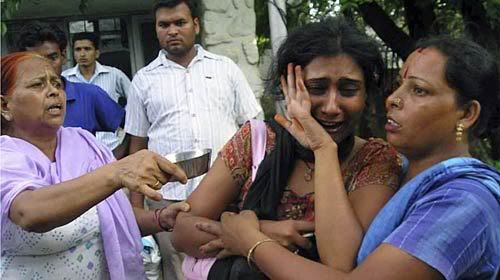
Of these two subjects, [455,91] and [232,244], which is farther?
[232,244]

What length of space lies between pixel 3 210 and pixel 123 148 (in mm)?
2241

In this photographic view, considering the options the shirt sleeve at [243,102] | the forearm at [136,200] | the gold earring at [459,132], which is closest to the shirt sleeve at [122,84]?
the shirt sleeve at [243,102]

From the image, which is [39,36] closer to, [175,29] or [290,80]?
[175,29]

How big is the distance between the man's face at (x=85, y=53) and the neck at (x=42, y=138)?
127 inches

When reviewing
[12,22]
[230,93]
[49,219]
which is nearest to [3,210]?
[49,219]

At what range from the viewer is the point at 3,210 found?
1.92 m

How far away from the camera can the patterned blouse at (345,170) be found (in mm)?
1845

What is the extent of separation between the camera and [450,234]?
1.52 meters

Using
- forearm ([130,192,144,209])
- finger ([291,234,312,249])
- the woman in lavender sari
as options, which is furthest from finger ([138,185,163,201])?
forearm ([130,192,144,209])

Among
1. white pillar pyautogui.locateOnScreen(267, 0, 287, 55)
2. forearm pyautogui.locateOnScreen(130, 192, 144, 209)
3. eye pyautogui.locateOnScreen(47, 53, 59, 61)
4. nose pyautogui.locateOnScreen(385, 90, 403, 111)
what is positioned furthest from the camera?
eye pyautogui.locateOnScreen(47, 53, 59, 61)

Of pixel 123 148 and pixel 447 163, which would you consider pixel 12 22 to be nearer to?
pixel 123 148

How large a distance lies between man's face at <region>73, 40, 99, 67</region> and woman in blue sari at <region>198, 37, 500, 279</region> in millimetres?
3756

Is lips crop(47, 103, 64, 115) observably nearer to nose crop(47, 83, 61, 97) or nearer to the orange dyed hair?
nose crop(47, 83, 61, 97)

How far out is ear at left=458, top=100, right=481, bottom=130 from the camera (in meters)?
1.71
